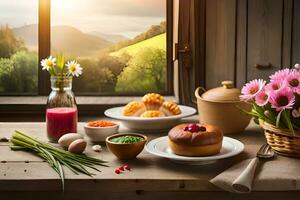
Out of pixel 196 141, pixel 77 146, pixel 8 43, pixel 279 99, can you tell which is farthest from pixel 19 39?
pixel 279 99

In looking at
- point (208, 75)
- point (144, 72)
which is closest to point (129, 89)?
point (144, 72)

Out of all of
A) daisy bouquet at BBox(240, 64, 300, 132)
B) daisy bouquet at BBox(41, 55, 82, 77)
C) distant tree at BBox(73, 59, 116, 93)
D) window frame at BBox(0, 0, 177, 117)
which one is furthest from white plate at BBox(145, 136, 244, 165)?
distant tree at BBox(73, 59, 116, 93)

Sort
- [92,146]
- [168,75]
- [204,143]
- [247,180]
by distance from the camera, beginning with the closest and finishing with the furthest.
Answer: [247,180] → [204,143] → [92,146] → [168,75]

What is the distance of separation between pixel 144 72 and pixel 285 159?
3.11ft

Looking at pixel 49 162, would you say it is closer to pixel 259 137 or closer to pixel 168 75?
pixel 259 137

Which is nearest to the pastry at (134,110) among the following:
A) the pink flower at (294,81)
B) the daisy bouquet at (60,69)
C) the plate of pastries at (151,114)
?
the plate of pastries at (151,114)

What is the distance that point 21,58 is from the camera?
2.12 meters

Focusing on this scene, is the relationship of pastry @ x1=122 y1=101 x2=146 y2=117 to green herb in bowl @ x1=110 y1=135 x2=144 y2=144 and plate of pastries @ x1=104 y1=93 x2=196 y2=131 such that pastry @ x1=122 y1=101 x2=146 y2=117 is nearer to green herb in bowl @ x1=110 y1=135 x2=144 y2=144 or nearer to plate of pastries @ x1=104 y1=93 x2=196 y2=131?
plate of pastries @ x1=104 y1=93 x2=196 y2=131

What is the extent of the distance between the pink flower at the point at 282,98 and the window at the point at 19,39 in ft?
3.80

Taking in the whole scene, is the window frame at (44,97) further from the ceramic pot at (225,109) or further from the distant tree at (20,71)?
the ceramic pot at (225,109)

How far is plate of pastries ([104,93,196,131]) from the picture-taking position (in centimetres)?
165

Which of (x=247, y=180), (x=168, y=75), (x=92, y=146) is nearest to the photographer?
(x=247, y=180)

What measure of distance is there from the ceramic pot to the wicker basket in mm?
216

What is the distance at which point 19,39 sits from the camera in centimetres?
213
